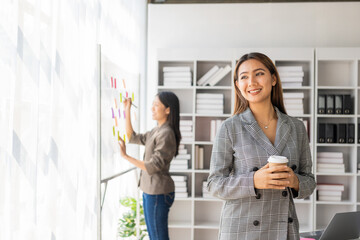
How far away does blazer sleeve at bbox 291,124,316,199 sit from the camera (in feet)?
4.99

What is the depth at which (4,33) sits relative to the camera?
149 cm

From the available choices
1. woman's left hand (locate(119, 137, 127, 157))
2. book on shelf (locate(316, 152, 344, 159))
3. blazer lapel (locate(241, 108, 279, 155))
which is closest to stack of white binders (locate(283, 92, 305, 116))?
book on shelf (locate(316, 152, 344, 159))

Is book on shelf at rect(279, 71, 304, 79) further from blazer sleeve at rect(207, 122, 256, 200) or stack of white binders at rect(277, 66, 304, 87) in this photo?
blazer sleeve at rect(207, 122, 256, 200)

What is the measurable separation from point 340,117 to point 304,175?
3208 millimetres

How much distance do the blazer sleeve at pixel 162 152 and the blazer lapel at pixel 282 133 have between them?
1517 millimetres

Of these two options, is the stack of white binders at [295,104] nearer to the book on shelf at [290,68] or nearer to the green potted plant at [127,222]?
the book on shelf at [290,68]

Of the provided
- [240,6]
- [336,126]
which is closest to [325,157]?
[336,126]

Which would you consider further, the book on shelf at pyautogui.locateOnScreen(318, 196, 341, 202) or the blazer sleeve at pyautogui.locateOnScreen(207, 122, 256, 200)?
the book on shelf at pyautogui.locateOnScreen(318, 196, 341, 202)

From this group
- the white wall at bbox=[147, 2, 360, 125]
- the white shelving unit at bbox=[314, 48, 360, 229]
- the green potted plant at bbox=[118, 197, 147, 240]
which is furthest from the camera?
the white wall at bbox=[147, 2, 360, 125]

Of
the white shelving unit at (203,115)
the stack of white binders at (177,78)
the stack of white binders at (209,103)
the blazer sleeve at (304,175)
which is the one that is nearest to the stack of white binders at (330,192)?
the white shelving unit at (203,115)

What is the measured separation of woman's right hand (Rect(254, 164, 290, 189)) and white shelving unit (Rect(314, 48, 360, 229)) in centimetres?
308

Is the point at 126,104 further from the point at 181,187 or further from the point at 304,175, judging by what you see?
the point at 304,175

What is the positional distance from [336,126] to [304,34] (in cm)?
116

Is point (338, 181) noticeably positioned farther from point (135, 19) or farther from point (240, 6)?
point (135, 19)
